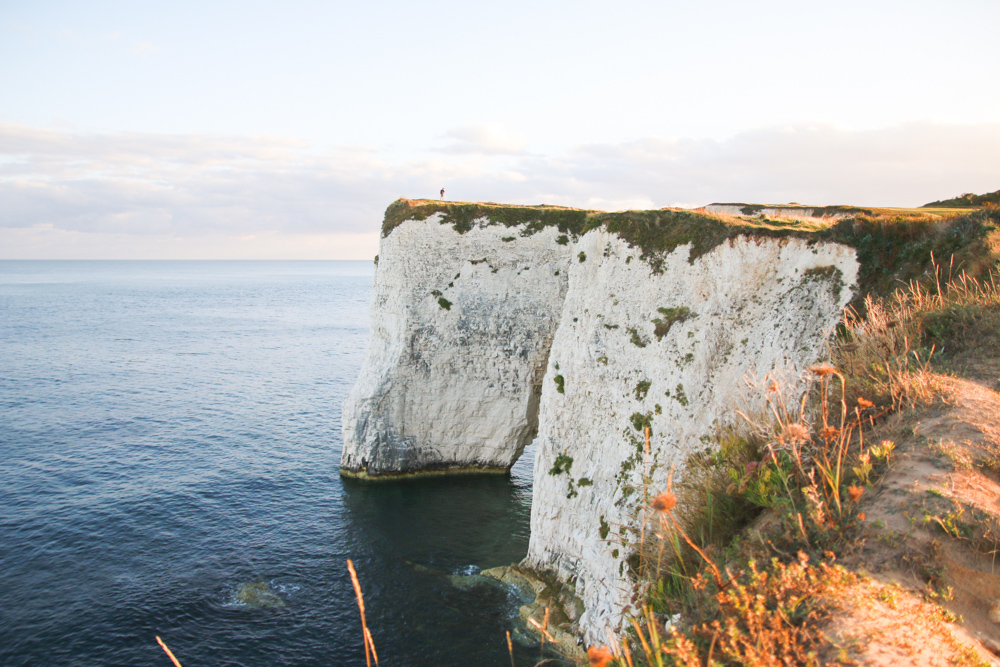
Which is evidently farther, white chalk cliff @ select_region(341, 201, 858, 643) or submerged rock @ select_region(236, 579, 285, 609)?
submerged rock @ select_region(236, 579, 285, 609)

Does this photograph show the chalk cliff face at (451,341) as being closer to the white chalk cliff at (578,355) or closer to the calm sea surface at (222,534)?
the white chalk cliff at (578,355)

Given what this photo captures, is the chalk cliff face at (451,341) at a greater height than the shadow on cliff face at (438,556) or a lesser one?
greater

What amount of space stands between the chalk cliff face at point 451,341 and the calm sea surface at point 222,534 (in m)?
3.06

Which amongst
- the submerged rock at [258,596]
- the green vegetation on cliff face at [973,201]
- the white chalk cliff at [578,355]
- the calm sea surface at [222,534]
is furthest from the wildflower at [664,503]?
the green vegetation on cliff face at [973,201]

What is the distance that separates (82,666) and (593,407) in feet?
62.8

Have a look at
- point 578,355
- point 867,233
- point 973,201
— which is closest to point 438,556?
point 578,355

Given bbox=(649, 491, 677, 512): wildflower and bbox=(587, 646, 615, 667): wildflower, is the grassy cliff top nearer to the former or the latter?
bbox=(649, 491, 677, 512): wildflower

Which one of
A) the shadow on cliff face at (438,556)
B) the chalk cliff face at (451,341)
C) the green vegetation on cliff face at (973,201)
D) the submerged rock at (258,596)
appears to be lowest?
the shadow on cliff face at (438,556)

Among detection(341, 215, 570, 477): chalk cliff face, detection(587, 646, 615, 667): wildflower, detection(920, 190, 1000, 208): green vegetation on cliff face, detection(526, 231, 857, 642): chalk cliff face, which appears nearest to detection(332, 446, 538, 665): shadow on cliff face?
Result: detection(341, 215, 570, 477): chalk cliff face

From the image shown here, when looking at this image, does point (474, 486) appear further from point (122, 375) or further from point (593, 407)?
point (122, 375)

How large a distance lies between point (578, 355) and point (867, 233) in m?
11.0

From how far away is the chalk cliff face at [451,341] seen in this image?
3253 cm

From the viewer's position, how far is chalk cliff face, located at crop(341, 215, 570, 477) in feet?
107

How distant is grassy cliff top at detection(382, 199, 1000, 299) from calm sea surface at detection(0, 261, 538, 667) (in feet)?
49.8
